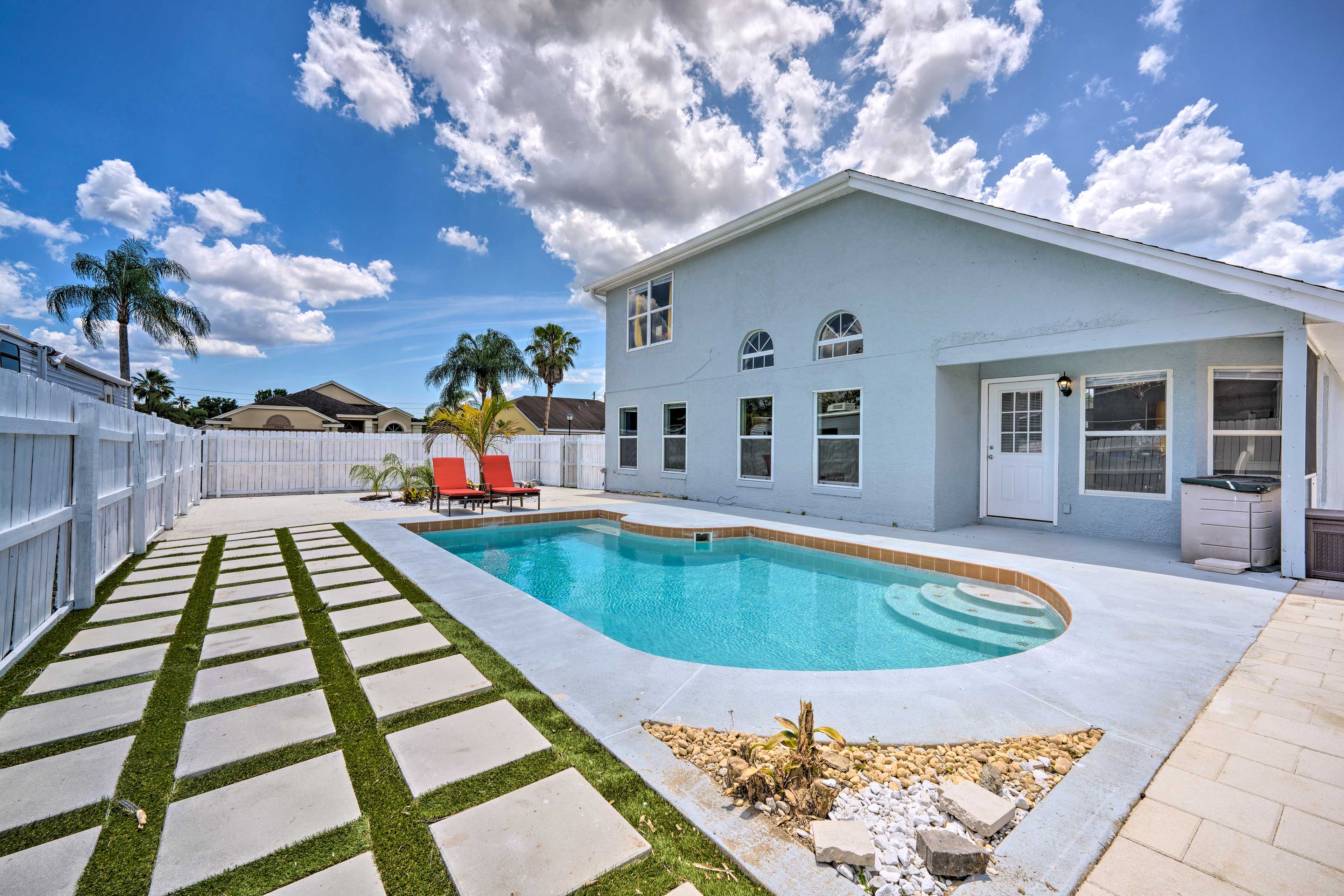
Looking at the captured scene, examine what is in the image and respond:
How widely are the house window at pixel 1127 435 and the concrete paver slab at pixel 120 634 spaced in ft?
33.6

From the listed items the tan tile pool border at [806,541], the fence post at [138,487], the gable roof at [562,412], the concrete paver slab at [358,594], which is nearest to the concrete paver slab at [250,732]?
the concrete paver slab at [358,594]

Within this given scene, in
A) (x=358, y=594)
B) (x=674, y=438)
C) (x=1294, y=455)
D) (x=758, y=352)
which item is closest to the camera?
(x=358, y=594)

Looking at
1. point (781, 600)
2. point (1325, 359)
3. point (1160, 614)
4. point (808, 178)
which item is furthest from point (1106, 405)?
point (808, 178)

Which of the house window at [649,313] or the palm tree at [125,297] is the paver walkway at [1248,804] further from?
the palm tree at [125,297]

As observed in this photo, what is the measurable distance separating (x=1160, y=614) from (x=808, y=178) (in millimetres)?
9264

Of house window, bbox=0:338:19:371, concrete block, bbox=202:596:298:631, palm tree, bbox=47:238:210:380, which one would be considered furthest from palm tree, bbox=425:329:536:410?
concrete block, bbox=202:596:298:631

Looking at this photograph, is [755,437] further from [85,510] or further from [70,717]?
[70,717]

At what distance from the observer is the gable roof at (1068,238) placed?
475cm

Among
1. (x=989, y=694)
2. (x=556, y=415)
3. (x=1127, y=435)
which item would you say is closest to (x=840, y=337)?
(x=1127, y=435)

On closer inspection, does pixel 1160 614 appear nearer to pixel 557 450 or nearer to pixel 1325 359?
pixel 1325 359

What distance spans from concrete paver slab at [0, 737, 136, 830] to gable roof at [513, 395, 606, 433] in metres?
30.9

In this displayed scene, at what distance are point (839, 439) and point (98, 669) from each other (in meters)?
8.72

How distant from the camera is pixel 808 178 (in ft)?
33.6

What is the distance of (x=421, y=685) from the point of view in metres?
2.77
